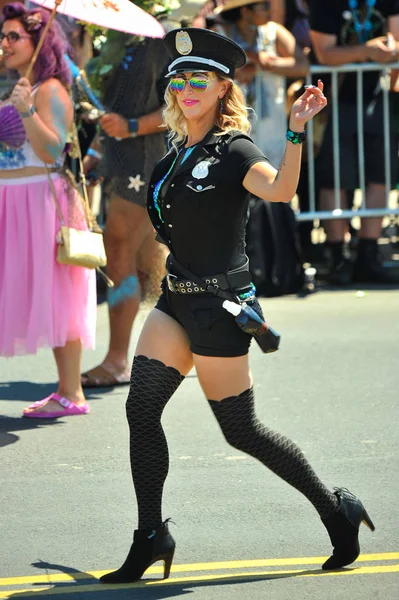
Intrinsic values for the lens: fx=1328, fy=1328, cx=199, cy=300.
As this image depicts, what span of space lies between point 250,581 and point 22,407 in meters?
2.81

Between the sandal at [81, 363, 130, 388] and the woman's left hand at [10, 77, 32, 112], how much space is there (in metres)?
1.79

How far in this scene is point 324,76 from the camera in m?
10.7

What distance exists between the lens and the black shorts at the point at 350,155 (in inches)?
420

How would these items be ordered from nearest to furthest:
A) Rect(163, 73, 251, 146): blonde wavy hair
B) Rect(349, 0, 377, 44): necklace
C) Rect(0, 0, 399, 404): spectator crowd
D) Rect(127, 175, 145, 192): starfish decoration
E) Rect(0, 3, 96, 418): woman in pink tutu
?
1. Rect(163, 73, 251, 146): blonde wavy hair
2. Rect(0, 3, 96, 418): woman in pink tutu
3. Rect(127, 175, 145, 192): starfish decoration
4. Rect(0, 0, 399, 404): spectator crowd
5. Rect(349, 0, 377, 44): necklace

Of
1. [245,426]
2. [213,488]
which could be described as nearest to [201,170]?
[245,426]

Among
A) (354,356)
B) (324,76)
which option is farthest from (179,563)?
(324,76)

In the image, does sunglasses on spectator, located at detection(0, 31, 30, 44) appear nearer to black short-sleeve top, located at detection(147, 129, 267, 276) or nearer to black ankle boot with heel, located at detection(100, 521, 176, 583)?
black short-sleeve top, located at detection(147, 129, 267, 276)

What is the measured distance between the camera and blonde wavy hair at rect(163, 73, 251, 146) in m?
4.50

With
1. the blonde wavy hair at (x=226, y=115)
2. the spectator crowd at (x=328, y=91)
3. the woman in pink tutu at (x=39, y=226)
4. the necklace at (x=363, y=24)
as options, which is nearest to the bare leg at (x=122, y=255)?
the woman in pink tutu at (x=39, y=226)

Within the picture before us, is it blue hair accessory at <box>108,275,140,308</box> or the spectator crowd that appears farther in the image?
the spectator crowd

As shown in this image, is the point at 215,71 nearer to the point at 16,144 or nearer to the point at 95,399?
the point at 16,144

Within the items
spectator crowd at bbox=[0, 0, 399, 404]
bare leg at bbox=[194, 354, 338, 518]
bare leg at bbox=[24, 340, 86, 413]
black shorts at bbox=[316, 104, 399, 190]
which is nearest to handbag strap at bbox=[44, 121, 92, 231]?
bare leg at bbox=[24, 340, 86, 413]

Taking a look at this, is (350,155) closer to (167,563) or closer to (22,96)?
(22,96)

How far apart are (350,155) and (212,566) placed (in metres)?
6.57
